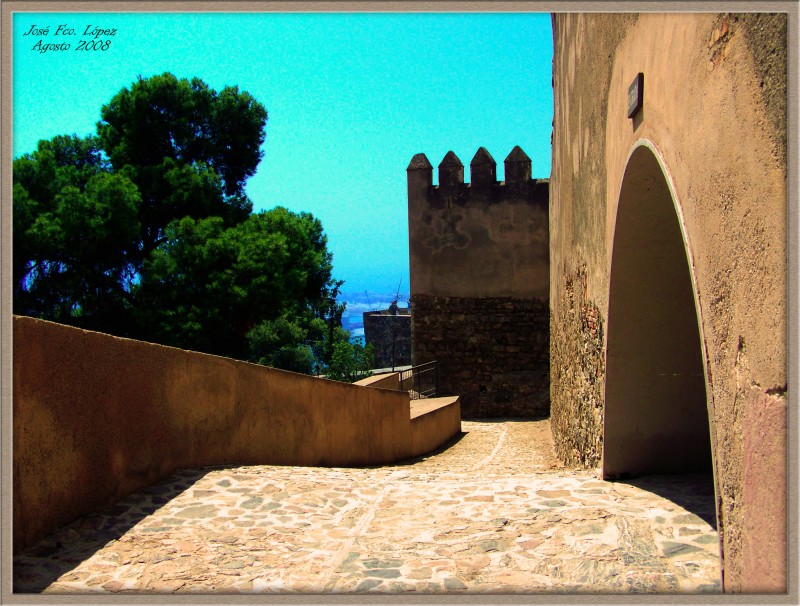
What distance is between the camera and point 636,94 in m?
3.80

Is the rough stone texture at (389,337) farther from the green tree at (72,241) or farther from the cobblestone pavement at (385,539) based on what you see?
the cobblestone pavement at (385,539)

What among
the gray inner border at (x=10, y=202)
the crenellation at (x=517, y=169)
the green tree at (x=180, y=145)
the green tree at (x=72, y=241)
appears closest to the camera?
the gray inner border at (x=10, y=202)

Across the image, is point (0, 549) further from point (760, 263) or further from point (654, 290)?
point (654, 290)

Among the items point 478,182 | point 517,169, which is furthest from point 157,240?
point 517,169

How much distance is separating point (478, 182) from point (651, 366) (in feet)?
37.4

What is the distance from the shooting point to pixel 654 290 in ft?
16.2

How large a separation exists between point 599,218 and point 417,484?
2.64m

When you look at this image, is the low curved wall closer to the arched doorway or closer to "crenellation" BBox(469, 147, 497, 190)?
the arched doorway

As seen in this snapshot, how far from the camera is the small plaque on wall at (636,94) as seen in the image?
377 cm

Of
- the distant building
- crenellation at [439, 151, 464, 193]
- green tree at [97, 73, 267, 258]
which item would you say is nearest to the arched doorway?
crenellation at [439, 151, 464, 193]

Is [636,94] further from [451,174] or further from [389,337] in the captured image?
[389,337]

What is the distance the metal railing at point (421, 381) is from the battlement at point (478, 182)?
3.83 metres

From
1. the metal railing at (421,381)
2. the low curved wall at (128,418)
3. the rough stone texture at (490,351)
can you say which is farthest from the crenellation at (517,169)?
the low curved wall at (128,418)

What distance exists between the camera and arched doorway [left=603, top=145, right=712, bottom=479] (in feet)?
16.0
